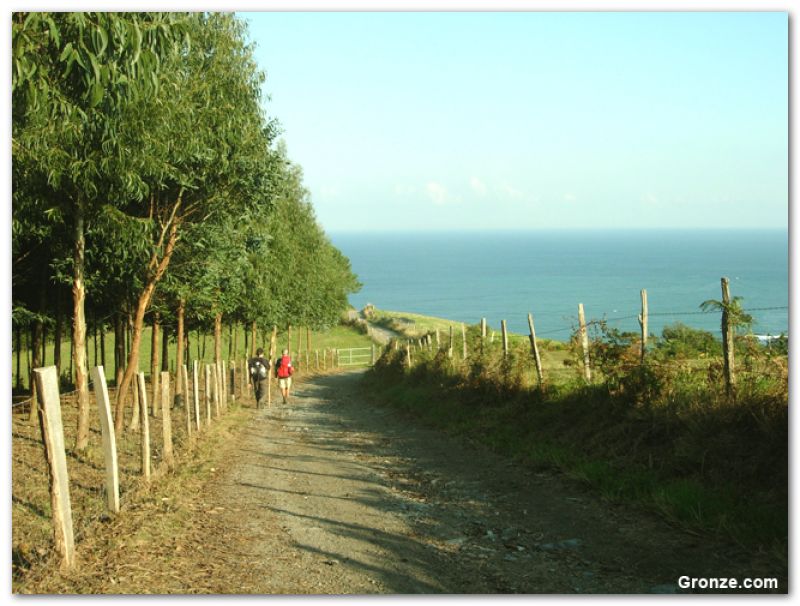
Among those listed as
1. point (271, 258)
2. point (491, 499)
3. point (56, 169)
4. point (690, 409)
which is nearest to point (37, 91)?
point (56, 169)

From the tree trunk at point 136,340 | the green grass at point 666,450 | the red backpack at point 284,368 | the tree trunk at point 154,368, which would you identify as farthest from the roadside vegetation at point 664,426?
the red backpack at point 284,368

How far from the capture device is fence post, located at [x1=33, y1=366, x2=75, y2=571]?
22.9 ft

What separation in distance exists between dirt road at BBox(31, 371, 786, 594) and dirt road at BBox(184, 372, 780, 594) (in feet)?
0.08

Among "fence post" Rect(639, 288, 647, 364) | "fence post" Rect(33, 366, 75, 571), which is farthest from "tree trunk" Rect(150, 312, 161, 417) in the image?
"fence post" Rect(33, 366, 75, 571)

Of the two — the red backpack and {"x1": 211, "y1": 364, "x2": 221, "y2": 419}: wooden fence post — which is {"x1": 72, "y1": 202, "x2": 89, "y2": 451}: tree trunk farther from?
the red backpack

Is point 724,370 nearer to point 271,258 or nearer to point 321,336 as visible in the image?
point 271,258

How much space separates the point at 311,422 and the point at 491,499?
11.4 meters

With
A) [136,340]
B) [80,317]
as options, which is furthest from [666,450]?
[136,340]

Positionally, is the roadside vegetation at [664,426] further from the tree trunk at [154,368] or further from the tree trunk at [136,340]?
the tree trunk at [154,368]

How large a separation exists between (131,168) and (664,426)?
917 cm

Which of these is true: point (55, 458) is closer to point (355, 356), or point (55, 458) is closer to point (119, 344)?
point (119, 344)

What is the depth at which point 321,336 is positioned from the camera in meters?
85.0

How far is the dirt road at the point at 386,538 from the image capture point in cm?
707

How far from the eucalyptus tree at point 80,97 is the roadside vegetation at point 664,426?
709 centimetres
